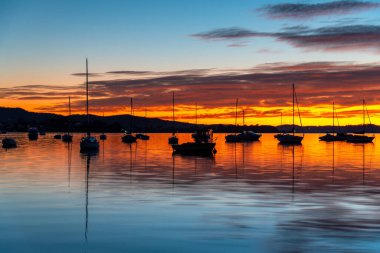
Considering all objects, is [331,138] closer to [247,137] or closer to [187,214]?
[247,137]

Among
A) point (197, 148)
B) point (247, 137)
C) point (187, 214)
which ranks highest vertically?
point (247, 137)

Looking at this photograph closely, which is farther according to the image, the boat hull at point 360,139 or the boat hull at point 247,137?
the boat hull at point 247,137

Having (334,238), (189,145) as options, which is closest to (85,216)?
(334,238)

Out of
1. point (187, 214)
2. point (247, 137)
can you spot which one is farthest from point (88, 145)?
point (247, 137)

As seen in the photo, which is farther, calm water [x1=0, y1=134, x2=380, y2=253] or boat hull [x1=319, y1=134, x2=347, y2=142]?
boat hull [x1=319, y1=134, x2=347, y2=142]

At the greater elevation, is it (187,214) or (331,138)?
(331,138)

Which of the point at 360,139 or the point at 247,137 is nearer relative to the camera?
the point at 360,139

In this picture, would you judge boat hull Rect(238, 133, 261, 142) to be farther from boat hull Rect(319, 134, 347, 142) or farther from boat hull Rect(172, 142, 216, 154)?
boat hull Rect(172, 142, 216, 154)

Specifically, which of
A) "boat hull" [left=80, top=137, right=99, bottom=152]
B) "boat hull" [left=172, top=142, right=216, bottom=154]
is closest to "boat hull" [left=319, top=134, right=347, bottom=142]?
"boat hull" [left=80, top=137, right=99, bottom=152]

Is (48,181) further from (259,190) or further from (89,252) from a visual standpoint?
(89,252)

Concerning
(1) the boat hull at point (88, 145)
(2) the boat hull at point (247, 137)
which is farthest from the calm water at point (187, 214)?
(2) the boat hull at point (247, 137)

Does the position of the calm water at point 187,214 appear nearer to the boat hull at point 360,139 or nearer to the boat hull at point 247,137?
the boat hull at point 360,139

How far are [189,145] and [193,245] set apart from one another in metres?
65.5

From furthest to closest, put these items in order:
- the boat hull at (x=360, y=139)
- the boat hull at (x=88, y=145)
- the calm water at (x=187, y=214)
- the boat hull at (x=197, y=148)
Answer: the boat hull at (x=360, y=139)
the boat hull at (x=88, y=145)
the boat hull at (x=197, y=148)
the calm water at (x=187, y=214)
